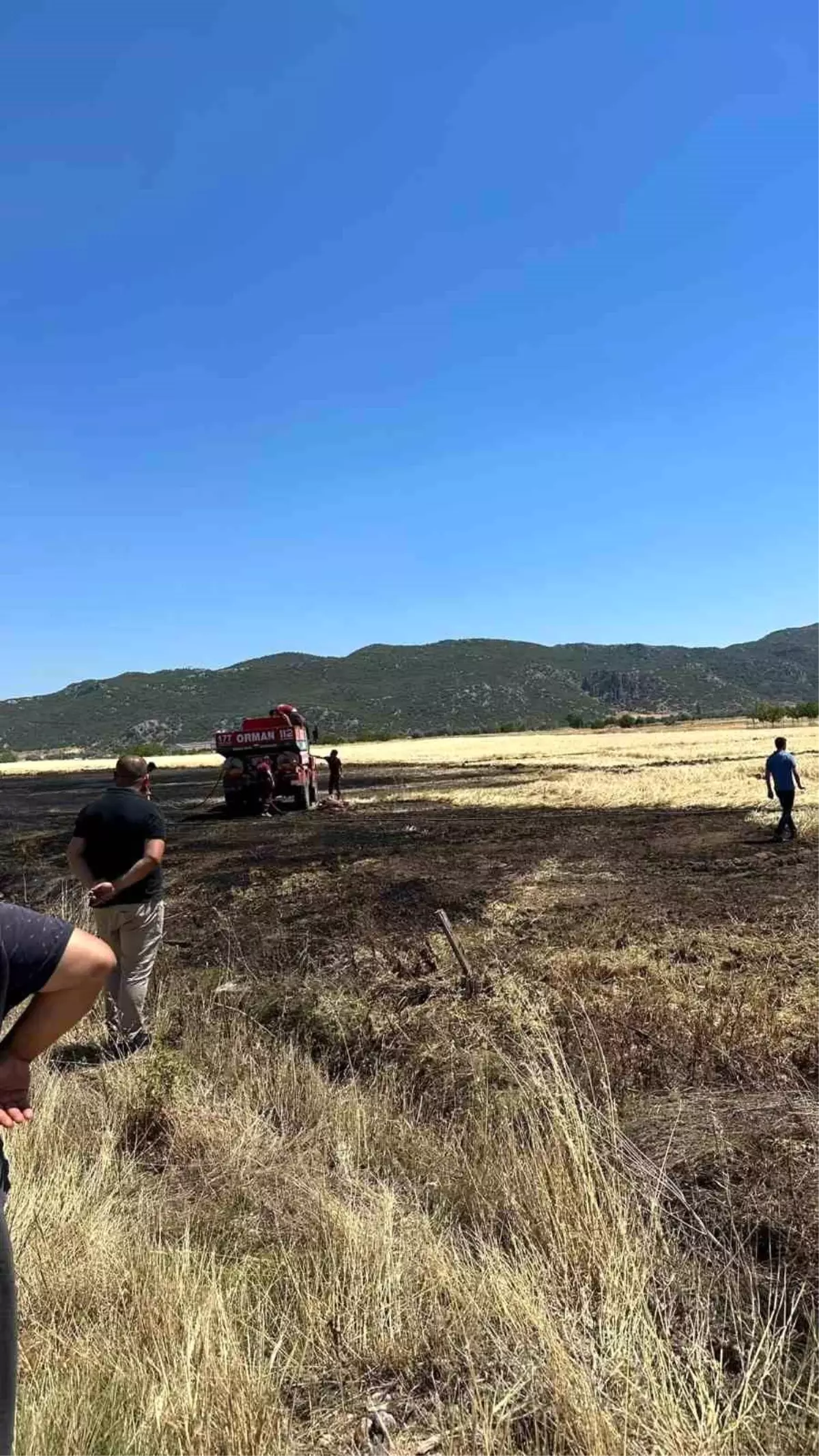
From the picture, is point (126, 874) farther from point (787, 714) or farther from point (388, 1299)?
point (787, 714)

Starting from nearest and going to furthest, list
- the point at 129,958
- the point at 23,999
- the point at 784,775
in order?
the point at 23,999 < the point at 129,958 < the point at 784,775

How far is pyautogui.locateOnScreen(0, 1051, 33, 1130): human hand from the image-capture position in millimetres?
2646

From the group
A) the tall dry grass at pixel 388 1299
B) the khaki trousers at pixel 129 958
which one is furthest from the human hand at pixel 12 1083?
the khaki trousers at pixel 129 958

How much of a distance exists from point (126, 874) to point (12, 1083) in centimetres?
410

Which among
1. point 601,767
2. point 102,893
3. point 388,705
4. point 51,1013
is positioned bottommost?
point 601,767

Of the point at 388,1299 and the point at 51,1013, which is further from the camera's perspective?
the point at 388,1299

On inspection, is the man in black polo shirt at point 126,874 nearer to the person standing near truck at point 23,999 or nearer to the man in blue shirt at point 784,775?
the person standing near truck at point 23,999

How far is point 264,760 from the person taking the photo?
27719 millimetres

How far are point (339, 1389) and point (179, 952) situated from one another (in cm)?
779

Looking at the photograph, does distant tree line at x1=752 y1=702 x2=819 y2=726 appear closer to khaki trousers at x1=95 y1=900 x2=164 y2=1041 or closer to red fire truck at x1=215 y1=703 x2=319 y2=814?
red fire truck at x1=215 y1=703 x2=319 y2=814

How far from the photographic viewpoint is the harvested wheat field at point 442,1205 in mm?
2670

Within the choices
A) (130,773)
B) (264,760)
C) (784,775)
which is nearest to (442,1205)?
(130,773)

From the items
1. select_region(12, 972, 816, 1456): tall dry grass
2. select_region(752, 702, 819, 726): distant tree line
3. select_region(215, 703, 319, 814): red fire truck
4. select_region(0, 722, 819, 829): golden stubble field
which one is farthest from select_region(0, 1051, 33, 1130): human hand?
select_region(752, 702, 819, 726): distant tree line

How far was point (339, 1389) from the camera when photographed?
2.90 meters
